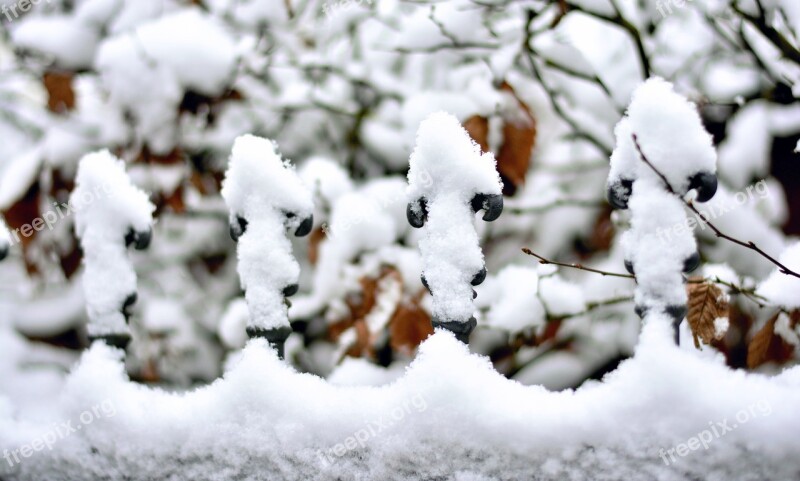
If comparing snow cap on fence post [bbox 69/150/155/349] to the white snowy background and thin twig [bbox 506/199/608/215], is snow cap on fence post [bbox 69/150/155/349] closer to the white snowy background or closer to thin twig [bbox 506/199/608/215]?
the white snowy background

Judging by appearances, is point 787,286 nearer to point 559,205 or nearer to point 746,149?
point 559,205

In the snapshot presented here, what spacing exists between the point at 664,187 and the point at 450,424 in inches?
19.1

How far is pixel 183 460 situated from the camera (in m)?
1.00

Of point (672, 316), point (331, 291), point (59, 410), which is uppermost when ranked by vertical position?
point (672, 316)

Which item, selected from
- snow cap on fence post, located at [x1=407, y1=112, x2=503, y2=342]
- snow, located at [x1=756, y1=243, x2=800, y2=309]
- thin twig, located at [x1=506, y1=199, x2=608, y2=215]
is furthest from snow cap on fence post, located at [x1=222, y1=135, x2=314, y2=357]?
thin twig, located at [x1=506, y1=199, x2=608, y2=215]

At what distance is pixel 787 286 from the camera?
0.97m

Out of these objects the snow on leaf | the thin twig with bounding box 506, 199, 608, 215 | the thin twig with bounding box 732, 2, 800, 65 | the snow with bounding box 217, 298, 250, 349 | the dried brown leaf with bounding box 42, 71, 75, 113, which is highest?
the thin twig with bounding box 732, 2, 800, 65

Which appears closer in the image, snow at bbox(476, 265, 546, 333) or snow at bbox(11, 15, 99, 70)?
snow at bbox(476, 265, 546, 333)

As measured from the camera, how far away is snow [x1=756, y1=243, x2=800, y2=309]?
3.09 ft

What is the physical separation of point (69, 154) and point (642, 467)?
2.07m

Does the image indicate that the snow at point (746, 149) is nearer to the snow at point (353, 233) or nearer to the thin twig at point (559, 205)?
the thin twig at point (559, 205)

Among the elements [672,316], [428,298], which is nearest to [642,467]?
[672,316]

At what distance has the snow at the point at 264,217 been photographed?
0.99 m

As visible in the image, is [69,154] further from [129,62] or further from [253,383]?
[253,383]
